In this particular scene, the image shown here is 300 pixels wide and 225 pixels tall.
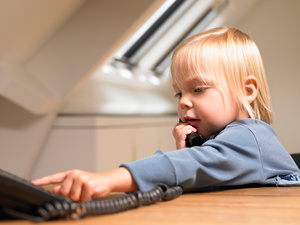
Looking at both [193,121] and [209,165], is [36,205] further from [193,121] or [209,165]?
[193,121]

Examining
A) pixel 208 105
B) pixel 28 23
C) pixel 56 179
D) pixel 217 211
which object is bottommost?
pixel 217 211

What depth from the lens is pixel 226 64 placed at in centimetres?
114

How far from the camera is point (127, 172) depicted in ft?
2.73

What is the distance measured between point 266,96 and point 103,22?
1.04 meters

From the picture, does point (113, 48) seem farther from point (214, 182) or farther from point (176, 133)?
point (214, 182)

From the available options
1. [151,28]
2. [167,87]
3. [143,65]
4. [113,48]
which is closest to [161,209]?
[113,48]

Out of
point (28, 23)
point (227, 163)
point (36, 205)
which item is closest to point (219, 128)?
point (227, 163)

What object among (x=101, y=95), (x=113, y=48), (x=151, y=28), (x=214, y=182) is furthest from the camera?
(x=151, y=28)

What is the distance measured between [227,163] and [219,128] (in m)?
0.20

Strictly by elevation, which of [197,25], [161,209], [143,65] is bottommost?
[161,209]

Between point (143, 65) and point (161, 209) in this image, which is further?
point (143, 65)

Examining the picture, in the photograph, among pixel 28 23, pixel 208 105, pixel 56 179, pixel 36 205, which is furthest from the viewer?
pixel 28 23

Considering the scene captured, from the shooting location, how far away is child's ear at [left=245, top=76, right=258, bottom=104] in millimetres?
1167

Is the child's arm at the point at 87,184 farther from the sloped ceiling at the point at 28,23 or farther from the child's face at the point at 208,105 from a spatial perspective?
the sloped ceiling at the point at 28,23
